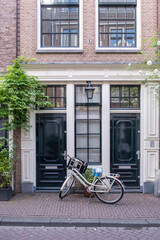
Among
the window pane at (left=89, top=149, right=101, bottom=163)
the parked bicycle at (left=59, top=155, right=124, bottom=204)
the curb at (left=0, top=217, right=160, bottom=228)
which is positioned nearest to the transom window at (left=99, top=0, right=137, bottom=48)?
the window pane at (left=89, top=149, right=101, bottom=163)

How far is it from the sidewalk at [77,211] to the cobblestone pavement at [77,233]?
15 centimetres

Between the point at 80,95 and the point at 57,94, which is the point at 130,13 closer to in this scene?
the point at 80,95

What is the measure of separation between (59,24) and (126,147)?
452cm

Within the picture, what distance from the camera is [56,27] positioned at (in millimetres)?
7945

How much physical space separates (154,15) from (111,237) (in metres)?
6.48

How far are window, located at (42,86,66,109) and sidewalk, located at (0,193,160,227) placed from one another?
284 cm

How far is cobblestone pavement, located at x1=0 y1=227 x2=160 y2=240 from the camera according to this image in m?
4.93

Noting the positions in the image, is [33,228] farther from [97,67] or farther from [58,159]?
[97,67]

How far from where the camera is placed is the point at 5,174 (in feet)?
22.9

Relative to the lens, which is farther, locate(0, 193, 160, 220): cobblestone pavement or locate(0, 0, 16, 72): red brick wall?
locate(0, 0, 16, 72): red brick wall

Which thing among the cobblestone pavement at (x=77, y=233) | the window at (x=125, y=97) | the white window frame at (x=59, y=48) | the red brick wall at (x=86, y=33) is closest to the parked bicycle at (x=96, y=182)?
the cobblestone pavement at (x=77, y=233)

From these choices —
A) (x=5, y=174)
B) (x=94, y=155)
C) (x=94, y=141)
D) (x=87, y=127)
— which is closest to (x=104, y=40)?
(x=87, y=127)

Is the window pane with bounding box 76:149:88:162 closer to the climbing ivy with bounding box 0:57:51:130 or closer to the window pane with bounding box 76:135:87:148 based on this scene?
the window pane with bounding box 76:135:87:148

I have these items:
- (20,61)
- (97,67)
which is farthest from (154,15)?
(20,61)
